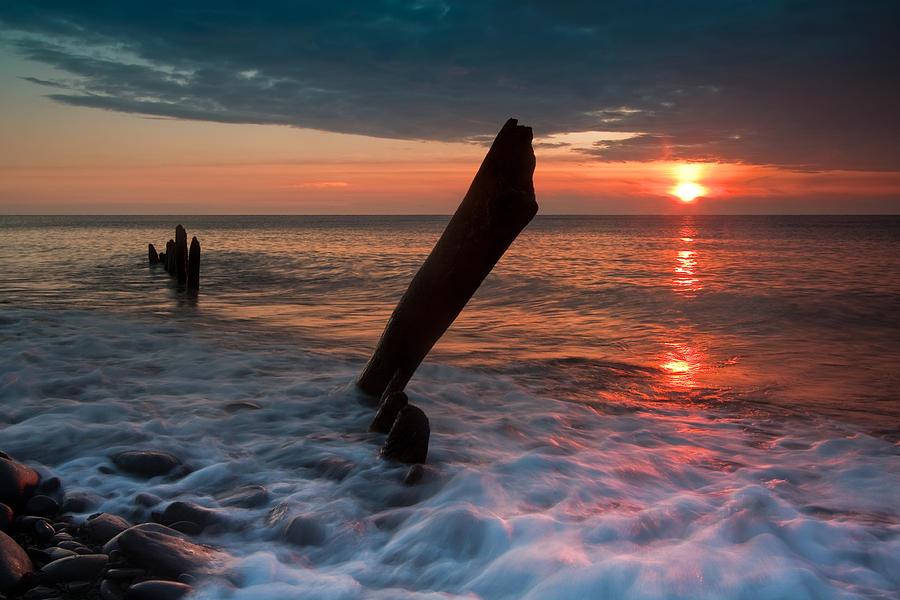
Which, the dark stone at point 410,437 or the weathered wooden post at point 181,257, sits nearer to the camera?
the dark stone at point 410,437

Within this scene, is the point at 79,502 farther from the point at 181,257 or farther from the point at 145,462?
the point at 181,257

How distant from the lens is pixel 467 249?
15.9 ft

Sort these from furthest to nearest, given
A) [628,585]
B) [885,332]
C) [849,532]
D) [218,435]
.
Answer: [885,332] → [218,435] → [849,532] → [628,585]

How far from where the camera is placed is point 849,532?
3.71m

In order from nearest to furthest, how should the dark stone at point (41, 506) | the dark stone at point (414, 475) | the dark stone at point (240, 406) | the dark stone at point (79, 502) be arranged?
the dark stone at point (41, 506) < the dark stone at point (79, 502) < the dark stone at point (414, 475) < the dark stone at point (240, 406)

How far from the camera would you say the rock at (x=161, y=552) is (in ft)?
9.98

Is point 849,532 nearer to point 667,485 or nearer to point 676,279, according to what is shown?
point 667,485

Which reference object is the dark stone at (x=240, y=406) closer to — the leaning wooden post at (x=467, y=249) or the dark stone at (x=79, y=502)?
the leaning wooden post at (x=467, y=249)

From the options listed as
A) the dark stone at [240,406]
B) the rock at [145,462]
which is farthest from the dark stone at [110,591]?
the dark stone at [240,406]

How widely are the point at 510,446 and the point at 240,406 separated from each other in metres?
2.79

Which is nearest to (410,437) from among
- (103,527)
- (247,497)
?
(247,497)

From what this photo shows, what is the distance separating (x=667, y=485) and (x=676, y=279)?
1845 centimetres

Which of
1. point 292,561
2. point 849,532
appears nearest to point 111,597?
point 292,561

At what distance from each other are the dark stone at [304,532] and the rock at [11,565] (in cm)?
127
